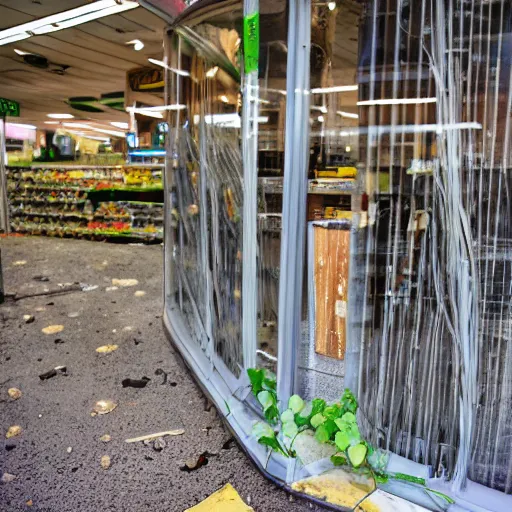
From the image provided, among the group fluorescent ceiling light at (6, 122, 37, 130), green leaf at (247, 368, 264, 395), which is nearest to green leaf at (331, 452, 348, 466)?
green leaf at (247, 368, 264, 395)

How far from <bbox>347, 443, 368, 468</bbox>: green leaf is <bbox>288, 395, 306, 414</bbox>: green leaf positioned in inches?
11.5

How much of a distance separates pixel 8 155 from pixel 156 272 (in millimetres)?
7589

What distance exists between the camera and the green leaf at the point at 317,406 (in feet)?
7.10

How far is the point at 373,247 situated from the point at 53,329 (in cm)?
331

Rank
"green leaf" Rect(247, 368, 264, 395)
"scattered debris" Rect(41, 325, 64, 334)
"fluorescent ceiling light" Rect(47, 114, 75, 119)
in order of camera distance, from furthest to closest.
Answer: "fluorescent ceiling light" Rect(47, 114, 75, 119), "scattered debris" Rect(41, 325, 64, 334), "green leaf" Rect(247, 368, 264, 395)

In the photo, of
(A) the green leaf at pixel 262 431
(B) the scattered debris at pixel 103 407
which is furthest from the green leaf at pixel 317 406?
(B) the scattered debris at pixel 103 407

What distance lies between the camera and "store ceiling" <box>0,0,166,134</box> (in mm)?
5348

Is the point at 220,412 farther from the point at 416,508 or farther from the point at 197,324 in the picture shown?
the point at 416,508

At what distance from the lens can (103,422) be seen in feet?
8.48

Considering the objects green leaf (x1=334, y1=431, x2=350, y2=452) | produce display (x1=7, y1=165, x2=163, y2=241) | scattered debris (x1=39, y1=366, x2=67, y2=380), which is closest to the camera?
green leaf (x1=334, y1=431, x2=350, y2=452)

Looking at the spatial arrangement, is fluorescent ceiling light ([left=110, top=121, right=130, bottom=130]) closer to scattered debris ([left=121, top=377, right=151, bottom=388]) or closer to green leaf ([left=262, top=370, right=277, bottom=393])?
scattered debris ([left=121, top=377, right=151, bottom=388])

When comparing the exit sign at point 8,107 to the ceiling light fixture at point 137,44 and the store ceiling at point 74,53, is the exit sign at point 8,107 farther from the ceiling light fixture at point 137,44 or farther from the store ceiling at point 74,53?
the ceiling light fixture at point 137,44

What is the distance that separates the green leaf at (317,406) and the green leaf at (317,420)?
0.09 feet

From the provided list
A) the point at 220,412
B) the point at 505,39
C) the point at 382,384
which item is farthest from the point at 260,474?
the point at 505,39
